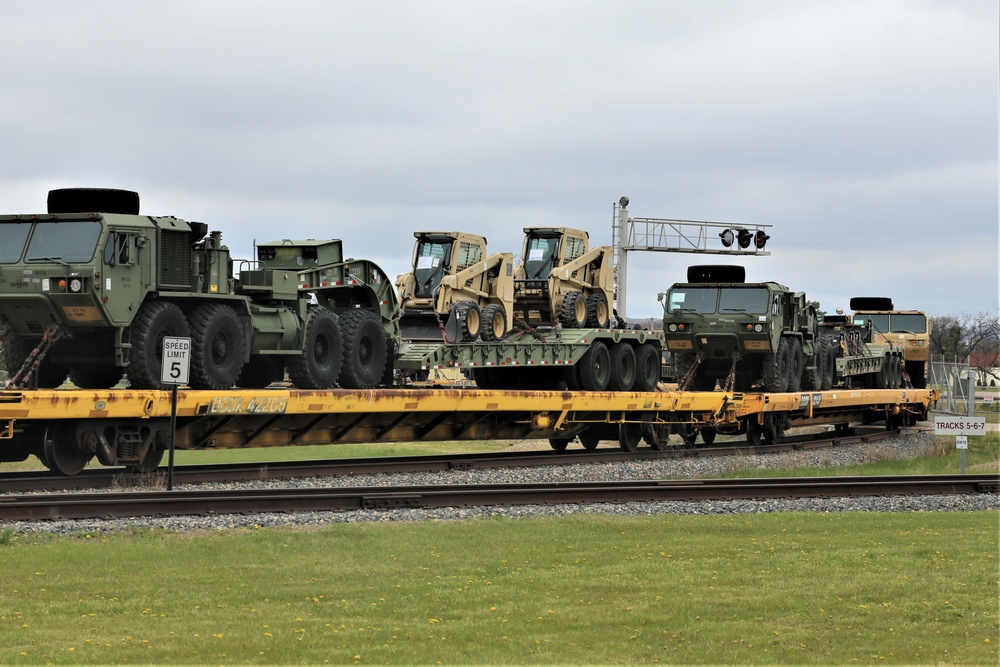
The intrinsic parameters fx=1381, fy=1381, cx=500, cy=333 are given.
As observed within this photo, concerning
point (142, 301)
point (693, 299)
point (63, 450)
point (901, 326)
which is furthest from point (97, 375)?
point (901, 326)

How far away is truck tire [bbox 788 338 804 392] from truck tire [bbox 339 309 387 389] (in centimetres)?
1239

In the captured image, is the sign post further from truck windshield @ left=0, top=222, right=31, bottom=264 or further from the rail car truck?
the rail car truck

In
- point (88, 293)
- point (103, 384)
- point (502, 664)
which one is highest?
point (88, 293)

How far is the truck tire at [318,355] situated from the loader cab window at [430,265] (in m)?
5.80

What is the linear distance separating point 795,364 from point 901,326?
14.6 metres

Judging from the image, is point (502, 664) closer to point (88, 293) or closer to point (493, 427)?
point (88, 293)

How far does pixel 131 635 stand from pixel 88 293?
327 inches

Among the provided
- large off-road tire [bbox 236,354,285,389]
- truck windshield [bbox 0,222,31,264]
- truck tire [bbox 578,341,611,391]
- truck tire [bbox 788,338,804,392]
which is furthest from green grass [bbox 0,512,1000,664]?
truck tire [bbox 788,338,804,392]

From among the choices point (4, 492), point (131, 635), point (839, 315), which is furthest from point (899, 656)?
point (839, 315)

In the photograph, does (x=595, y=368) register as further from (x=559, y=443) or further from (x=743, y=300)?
(x=743, y=300)

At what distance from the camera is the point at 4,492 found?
16453 mm

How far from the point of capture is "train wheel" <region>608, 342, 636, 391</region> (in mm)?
26609

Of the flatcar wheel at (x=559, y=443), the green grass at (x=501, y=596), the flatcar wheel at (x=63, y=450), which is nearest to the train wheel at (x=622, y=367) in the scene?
the flatcar wheel at (x=559, y=443)

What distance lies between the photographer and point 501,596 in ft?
32.3
